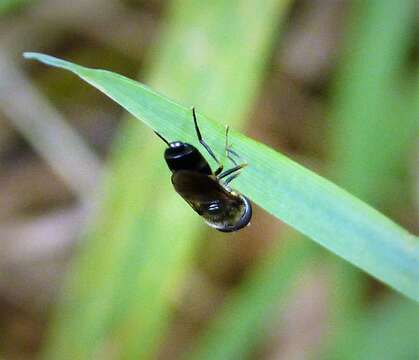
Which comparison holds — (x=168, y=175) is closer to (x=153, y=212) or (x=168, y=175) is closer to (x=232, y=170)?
(x=153, y=212)

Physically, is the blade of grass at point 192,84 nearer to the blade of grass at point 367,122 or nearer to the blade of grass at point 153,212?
the blade of grass at point 153,212

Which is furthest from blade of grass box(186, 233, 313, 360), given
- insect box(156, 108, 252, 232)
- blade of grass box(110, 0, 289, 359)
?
insect box(156, 108, 252, 232)

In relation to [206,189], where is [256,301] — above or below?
below

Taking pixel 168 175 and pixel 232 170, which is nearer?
pixel 232 170

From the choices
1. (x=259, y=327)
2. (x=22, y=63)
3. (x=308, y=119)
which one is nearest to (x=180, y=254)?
(x=259, y=327)

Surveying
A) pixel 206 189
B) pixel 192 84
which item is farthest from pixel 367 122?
pixel 206 189
